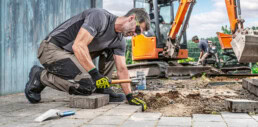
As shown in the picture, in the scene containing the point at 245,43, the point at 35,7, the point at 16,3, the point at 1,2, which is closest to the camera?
the point at 1,2

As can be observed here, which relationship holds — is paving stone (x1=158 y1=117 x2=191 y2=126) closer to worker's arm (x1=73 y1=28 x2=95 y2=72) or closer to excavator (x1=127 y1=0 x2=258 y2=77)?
worker's arm (x1=73 y1=28 x2=95 y2=72)

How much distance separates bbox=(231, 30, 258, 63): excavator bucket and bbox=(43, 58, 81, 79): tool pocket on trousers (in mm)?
4495

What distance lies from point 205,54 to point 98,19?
1013 centimetres

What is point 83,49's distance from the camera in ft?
11.0

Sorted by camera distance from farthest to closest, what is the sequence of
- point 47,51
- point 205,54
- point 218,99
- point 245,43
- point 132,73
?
point 205,54 → point 132,73 → point 245,43 → point 218,99 → point 47,51

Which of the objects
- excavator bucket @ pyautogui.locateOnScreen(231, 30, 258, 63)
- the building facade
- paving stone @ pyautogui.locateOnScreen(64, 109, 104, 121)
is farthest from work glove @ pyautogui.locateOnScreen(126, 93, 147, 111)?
excavator bucket @ pyautogui.locateOnScreen(231, 30, 258, 63)

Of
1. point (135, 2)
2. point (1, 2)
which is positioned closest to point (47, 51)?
point (1, 2)

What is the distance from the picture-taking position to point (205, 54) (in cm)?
1288

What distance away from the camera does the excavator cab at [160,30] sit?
9.88 meters

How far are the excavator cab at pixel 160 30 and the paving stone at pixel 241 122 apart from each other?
7096 millimetres

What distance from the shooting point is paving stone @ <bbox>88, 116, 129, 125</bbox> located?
2.62 meters

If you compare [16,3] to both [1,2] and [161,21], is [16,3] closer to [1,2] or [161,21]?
[1,2]

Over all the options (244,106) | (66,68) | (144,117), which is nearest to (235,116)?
(244,106)

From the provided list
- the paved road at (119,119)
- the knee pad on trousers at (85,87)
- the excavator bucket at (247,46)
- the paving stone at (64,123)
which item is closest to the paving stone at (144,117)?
the paved road at (119,119)
